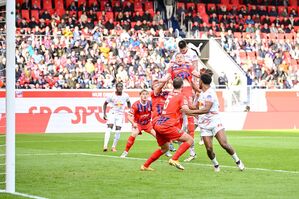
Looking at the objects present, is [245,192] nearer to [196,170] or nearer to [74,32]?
[196,170]

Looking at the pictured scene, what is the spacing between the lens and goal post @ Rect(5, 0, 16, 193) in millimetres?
13734

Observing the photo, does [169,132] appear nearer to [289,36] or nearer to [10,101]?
[10,101]

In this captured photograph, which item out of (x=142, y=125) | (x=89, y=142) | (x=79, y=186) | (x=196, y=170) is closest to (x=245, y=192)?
(x=79, y=186)

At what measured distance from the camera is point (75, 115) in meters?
38.1

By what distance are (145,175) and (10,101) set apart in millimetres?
3830

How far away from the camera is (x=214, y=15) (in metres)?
51.9

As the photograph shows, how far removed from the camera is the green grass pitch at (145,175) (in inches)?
535

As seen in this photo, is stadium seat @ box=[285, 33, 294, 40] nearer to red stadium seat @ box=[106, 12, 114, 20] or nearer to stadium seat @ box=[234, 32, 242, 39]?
stadium seat @ box=[234, 32, 242, 39]

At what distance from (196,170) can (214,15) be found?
115 feet

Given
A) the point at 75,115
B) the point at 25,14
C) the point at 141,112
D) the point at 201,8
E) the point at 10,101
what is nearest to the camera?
the point at 10,101

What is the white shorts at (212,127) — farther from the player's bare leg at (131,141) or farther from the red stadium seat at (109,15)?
the red stadium seat at (109,15)

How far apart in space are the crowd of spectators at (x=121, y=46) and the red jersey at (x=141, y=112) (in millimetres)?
17205

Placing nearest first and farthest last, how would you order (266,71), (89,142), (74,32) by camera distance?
1. (89,142)
2. (74,32)
3. (266,71)

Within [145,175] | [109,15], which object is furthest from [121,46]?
[145,175]
